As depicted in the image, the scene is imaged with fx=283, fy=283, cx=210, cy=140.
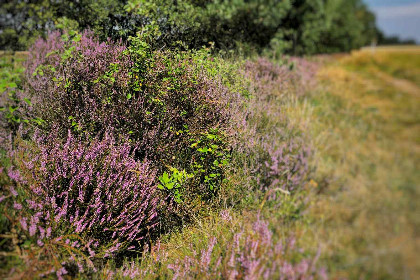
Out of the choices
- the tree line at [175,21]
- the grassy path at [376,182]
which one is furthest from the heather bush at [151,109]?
the grassy path at [376,182]

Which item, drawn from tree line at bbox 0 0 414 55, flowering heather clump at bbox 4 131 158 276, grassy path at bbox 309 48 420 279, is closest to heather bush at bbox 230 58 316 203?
grassy path at bbox 309 48 420 279

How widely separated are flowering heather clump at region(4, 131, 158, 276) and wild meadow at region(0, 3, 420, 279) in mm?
20

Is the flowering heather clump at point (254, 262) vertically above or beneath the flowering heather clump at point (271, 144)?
beneath

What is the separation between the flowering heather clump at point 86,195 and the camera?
2176mm

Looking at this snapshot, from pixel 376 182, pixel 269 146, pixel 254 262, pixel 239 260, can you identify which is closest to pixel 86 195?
pixel 239 260

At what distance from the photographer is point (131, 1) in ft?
14.3

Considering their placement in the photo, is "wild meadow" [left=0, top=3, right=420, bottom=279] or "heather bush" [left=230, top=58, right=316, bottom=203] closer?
"wild meadow" [left=0, top=3, right=420, bottom=279]

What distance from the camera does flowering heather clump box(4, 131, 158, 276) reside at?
218cm

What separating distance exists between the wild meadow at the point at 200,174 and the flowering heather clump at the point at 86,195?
0.06 feet

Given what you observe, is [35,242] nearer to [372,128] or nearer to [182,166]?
[182,166]

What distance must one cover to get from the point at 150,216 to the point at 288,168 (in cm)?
144

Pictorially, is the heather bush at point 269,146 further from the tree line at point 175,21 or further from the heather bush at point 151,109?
the tree line at point 175,21

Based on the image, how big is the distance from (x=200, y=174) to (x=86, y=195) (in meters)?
1.14

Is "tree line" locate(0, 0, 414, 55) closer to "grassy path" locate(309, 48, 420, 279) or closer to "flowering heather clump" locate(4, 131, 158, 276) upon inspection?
"flowering heather clump" locate(4, 131, 158, 276)
